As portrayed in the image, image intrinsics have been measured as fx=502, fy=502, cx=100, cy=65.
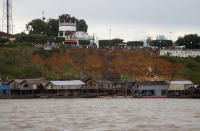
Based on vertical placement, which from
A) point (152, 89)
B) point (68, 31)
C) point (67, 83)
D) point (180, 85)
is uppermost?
point (68, 31)

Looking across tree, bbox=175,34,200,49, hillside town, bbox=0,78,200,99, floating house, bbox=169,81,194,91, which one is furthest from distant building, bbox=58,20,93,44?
floating house, bbox=169,81,194,91

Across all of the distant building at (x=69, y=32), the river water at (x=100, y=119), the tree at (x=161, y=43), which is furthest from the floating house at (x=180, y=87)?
the distant building at (x=69, y=32)

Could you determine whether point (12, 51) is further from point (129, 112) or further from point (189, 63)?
point (129, 112)

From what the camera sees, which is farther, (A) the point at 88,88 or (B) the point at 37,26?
(B) the point at 37,26

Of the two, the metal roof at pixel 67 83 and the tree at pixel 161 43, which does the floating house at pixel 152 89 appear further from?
the tree at pixel 161 43

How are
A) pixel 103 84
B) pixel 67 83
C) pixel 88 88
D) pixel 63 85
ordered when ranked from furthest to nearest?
pixel 103 84 → pixel 88 88 → pixel 67 83 → pixel 63 85

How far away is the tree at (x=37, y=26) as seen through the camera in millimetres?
150625

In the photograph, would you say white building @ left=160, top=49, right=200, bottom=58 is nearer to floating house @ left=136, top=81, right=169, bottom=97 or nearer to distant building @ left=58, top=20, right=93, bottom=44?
floating house @ left=136, top=81, right=169, bottom=97

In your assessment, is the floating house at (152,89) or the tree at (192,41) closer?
the floating house at (152,89)

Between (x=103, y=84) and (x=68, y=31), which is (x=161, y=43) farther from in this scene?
(x=103, y=84)

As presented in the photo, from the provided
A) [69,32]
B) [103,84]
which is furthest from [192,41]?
[103,84]

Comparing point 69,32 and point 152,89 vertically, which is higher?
point 69,32

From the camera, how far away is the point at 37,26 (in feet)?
497

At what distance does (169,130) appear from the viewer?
155ft
